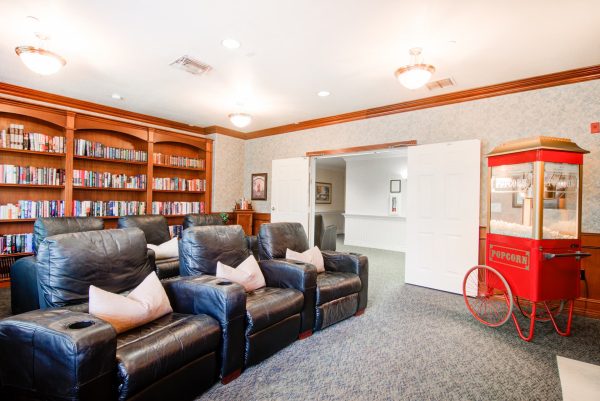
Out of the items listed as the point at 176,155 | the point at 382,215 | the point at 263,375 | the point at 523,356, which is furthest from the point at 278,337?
the point at 382,215

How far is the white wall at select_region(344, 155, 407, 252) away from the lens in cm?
772

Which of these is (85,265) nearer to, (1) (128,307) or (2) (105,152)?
(1) (128,307)

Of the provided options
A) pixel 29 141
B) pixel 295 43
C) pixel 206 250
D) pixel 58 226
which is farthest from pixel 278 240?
pixel 29 141

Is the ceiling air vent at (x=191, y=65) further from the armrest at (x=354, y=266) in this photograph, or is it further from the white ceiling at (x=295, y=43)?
the armrest at (x=354, y=266)

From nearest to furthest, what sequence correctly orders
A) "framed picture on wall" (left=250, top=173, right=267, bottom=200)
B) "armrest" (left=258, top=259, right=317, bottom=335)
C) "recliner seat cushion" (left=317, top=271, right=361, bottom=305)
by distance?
"armrest" (left=258, top=259, right=317, bottom=335) < "recliner seat cushion" (left=317, top=271, right=361, bottom=305) < "framed picture on wall" (left=250, top=173, right=267, bottom=200)

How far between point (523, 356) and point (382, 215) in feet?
18.3

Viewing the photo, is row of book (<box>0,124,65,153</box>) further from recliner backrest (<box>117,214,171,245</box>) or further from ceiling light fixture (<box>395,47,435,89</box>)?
ceiling light fixture (<box>395,47,435,89</box>)

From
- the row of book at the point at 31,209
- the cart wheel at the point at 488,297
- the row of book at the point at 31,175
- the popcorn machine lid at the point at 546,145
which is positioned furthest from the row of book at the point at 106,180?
the popcorn machine lid at the point at 546,145

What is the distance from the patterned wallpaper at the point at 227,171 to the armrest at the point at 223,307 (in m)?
4.40

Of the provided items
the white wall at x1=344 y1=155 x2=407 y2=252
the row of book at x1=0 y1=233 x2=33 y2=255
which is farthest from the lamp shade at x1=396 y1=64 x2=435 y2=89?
the row of book at x1=0 y1=233 x2=33 y2=255

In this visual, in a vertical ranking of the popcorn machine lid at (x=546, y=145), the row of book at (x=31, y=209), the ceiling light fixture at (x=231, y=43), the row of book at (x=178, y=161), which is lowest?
the row of book at (x=31, y=209)

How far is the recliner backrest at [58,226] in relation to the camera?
10.3 feet

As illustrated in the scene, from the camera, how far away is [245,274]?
270 cm

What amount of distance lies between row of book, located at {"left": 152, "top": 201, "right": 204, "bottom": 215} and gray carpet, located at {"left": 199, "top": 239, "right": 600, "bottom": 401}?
4216 mm
